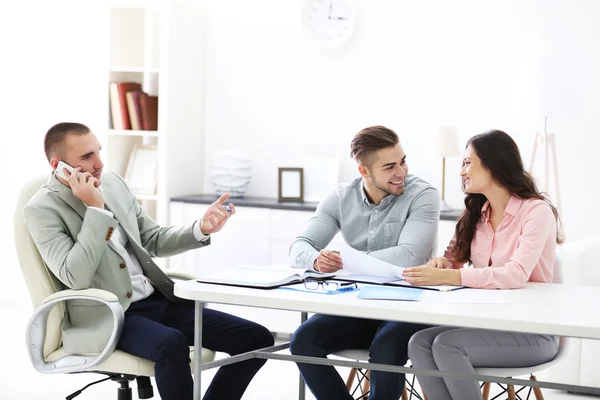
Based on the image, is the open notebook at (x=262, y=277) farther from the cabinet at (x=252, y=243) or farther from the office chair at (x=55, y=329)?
the cabinet at (x=252, y=243)

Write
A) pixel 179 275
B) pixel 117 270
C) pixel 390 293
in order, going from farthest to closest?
pixel 179 275
pixel 117 270
pixel 390 293

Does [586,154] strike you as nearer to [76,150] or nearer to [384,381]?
[384,381]

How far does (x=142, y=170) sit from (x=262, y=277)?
8.65ft

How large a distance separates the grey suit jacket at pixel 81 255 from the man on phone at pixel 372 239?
1.90 ft

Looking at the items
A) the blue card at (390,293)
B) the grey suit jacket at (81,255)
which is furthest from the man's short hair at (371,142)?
the grey suit jacket at (81,255)

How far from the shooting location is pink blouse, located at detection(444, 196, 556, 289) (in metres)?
2.66

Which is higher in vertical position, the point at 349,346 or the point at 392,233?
the point at 392,233

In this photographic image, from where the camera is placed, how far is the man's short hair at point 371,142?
10.3ft

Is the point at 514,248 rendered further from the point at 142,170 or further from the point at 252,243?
the point at 142,170

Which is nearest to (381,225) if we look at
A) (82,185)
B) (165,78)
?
(82,185)

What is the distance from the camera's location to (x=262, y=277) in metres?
2.73


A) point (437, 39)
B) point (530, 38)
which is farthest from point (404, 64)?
point (530, 38)

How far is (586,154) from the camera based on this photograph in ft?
14.9

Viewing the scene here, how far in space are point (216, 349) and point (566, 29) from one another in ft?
8.75
